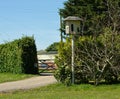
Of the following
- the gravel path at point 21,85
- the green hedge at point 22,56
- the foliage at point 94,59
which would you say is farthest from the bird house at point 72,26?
the green hedge at point 22,56

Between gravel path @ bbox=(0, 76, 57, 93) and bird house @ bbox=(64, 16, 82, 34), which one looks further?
bird house @ bbox=(64, 16, 82, 34)

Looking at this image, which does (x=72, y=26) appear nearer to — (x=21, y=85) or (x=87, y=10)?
(x=21, y=85)

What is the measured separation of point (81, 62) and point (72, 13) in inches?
807

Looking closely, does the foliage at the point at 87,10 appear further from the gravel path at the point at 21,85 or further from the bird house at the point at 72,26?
the bird house at the point at 72,26

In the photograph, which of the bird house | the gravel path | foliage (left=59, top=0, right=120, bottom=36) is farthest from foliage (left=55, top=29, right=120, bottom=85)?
foliage (left=59, top=0, right=120, bottom=36)

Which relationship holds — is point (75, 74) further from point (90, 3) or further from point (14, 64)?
point (90, 3)

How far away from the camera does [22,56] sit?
113 ft

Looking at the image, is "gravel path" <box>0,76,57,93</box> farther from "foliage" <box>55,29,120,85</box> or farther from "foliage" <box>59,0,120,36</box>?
"foliage" <box>59,0,120,36</box>

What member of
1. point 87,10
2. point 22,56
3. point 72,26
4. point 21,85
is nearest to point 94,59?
point 72,26

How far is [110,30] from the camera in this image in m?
23.0

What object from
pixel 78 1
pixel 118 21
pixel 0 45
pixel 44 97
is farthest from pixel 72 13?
pixel 44 97

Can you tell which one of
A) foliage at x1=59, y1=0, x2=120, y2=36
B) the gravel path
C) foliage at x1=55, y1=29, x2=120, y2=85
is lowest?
the gravel path

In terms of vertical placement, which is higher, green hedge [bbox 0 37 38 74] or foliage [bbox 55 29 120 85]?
foliage [bbox 55 29 120 85]

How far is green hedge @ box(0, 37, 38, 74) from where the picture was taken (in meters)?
34.4
